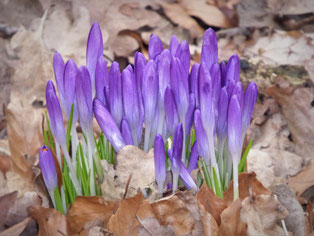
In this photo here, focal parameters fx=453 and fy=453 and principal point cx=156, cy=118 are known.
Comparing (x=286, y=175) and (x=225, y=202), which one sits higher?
(x=225, y=202)

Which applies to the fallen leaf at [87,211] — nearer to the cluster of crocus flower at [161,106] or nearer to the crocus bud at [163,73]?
the cluster of crocus flower at [161,106]

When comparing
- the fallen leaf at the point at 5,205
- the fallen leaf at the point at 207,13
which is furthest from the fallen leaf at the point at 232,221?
the fallen leaf at the point at 207,13

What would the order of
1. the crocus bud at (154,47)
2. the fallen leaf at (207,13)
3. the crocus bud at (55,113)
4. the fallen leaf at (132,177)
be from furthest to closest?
the fallen leaf at (207,13) < the crocus bud at (154,47) < the fallen leaf at (132,177) < the crocus bud at (55,113)

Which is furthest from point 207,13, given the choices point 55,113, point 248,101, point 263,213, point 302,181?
point 263,213

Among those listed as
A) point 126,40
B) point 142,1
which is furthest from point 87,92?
point 142,1

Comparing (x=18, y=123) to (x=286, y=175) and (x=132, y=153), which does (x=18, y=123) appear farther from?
(x=286, y=175)

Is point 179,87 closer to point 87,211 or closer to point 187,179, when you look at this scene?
point 187,179
